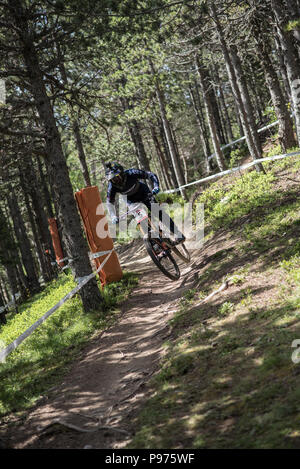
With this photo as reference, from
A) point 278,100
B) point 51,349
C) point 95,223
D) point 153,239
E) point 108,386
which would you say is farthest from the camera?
point 278,100

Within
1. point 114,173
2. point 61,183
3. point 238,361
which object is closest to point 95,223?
point 61,183

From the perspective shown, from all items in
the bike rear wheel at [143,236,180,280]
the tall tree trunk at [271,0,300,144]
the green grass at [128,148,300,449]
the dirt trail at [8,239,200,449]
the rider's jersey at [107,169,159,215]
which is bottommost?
the dirt trail at [8,239,200,449]

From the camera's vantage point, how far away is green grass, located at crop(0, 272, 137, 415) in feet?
22.2

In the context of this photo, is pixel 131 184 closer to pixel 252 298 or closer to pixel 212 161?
pixel 252 298

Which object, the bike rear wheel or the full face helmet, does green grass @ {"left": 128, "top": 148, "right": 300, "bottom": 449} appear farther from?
the full face helmet

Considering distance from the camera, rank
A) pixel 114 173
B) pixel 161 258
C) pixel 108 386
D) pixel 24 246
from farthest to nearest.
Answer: pixel 24 246, pixel 161 258, pixel 114 173, pixel 108 386

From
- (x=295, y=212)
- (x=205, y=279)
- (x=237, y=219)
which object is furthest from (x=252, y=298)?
(x=237, y=219)

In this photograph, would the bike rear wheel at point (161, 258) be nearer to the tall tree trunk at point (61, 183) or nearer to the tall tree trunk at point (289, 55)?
the tall tree trunk at point (61, 183)

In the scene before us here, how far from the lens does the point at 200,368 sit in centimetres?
509

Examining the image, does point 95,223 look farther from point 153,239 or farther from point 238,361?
point 238,361

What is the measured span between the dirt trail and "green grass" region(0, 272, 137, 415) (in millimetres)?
362

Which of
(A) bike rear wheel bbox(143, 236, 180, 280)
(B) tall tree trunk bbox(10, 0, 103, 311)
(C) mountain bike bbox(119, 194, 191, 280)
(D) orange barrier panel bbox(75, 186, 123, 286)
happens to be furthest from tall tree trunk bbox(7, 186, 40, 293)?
(C) mountain bike bbox(119, 194, 191, 280)

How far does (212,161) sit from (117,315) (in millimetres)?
25620

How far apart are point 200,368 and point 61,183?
607 centimetres
